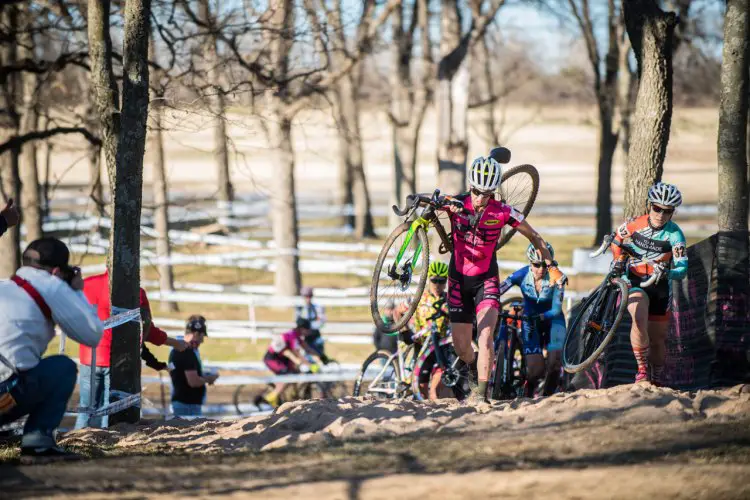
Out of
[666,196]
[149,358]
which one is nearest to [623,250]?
[666,196]

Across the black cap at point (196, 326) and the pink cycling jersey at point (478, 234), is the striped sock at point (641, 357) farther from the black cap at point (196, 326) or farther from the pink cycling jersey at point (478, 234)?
the black cap at point (196, 326)

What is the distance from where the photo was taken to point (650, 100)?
11.5 m

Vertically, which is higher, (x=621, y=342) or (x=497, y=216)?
(x=497, y=216)

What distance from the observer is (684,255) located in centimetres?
921

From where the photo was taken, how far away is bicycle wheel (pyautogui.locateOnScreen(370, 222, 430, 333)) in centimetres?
905

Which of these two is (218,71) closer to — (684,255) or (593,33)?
(684,255)

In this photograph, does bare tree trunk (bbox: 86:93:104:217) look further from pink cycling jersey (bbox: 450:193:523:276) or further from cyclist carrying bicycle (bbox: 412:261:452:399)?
pink cycling jersey (bbox: 450:193:523:276)

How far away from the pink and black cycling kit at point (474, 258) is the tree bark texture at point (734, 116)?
369 centimetres

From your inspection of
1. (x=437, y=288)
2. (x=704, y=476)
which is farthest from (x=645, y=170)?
(x=704, y=476)

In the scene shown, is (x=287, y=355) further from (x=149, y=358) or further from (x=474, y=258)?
(x=474, y=258)

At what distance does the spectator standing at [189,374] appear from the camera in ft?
38.0

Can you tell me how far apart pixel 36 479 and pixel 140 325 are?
3443 mm

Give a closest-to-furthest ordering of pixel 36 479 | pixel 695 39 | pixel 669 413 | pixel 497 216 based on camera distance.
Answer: pixel 36 479
pixel 669 413
pixel 497 216
pixel 695 39

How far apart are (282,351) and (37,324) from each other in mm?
7521
